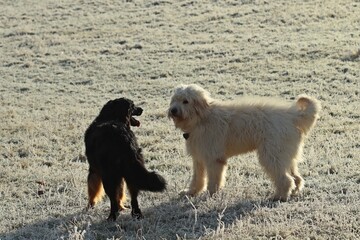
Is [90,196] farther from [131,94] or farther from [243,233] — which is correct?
[131,94]

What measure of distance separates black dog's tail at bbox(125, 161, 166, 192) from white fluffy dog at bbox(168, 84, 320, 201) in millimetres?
1026

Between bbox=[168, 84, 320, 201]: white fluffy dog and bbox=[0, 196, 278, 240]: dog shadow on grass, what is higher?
bbox=[168, 84, 320, 201]: white fluffy dog

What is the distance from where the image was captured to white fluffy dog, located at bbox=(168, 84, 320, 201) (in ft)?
23.7

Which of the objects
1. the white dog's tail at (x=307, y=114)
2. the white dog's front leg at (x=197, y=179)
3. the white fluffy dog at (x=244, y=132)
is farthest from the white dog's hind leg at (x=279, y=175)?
the white dog's front leg at (x=197, y=179)

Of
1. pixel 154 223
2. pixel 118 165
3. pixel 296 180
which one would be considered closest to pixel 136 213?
pixel 154 223

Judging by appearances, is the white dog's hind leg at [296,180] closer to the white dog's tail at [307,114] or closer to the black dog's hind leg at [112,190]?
the white dog's tail at [307,114]

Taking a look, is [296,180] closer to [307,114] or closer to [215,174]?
[307,114]

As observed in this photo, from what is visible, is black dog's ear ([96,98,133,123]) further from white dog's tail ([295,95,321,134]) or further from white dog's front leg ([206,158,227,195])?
white dog's tail ([295,95,321,134])

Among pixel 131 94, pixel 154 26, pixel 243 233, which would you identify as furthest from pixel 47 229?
pixel 154 26

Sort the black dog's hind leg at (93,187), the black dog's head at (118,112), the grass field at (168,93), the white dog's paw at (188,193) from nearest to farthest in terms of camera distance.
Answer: the grass field at (168,93), the black dog's hind leg at (93,187), the black dog's head at (118,112), the white dog's paw at (188,193)

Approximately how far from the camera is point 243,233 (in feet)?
18.9

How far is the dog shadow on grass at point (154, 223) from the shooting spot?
6.14m

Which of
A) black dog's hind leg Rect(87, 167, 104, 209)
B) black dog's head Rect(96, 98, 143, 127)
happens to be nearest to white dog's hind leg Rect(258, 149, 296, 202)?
black dog's head Rect(96, 98, 143, 127)

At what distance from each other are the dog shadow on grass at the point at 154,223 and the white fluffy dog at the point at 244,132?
460 millimetres
